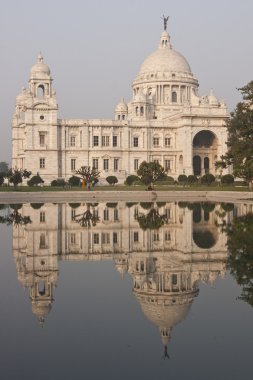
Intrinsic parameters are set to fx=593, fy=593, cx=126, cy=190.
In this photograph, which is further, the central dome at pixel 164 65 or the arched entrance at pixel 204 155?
the central dome at pixel 164 65

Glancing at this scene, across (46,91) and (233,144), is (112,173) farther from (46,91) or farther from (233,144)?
(233,144)

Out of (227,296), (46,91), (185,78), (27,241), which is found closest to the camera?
(227,296)

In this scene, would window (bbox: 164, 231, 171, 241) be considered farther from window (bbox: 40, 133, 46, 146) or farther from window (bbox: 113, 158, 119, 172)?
window (bbox: 113, 158, 119, 172)

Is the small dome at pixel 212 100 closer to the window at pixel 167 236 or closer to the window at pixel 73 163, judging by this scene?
the window at pixel 73 163

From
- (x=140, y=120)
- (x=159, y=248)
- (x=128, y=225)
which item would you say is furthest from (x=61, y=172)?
(x=159, y=248)

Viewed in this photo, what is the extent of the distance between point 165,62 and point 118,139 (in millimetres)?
19682

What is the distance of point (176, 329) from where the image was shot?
30.8 ft

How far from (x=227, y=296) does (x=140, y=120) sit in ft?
225

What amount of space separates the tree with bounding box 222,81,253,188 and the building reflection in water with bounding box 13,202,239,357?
2096cm

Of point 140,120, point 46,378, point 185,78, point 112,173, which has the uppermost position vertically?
point 185,78

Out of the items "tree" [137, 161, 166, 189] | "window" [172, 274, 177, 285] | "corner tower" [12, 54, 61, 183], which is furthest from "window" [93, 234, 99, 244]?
"corner tower" [12, 54, 61, 183]

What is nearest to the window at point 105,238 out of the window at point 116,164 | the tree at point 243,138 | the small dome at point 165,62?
the tree at point 243,138

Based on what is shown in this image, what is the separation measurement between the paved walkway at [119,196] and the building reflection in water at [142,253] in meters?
17.8

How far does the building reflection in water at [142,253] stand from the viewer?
1108cm
